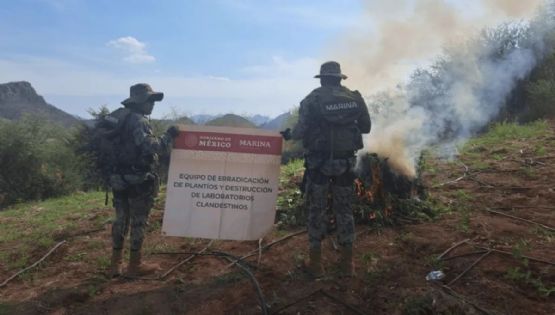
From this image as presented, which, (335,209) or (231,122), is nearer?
(335,209)

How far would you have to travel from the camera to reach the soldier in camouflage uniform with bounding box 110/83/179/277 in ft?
18.4

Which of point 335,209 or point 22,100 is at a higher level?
point 22,100

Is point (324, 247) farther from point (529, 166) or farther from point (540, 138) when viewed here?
point (540, 138)

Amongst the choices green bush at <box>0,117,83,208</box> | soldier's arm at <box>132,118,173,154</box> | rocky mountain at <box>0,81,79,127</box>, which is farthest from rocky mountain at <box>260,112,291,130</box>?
rocky mountain at <box>0,81,79,127</box>

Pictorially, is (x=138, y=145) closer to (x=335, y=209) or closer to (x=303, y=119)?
(x=303, y=119)

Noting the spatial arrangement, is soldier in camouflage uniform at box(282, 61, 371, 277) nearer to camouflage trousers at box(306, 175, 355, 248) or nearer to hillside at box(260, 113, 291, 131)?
camouflage trousers at box(306, 175, 355, 248)

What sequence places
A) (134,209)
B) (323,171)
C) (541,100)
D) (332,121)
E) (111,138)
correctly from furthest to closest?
(541,100)
(134,209)
(111,138)
(323,171)
(332,121)

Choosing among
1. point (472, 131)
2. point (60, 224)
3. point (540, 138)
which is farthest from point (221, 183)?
point (472, 131)

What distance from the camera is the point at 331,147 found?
5254 mm

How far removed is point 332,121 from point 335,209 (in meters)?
1.06

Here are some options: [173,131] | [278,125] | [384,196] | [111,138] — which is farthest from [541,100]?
[278,125]

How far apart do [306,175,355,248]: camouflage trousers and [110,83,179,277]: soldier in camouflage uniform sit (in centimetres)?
197

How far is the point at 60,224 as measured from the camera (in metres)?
9.07

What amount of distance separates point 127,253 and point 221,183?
204 centimetres
